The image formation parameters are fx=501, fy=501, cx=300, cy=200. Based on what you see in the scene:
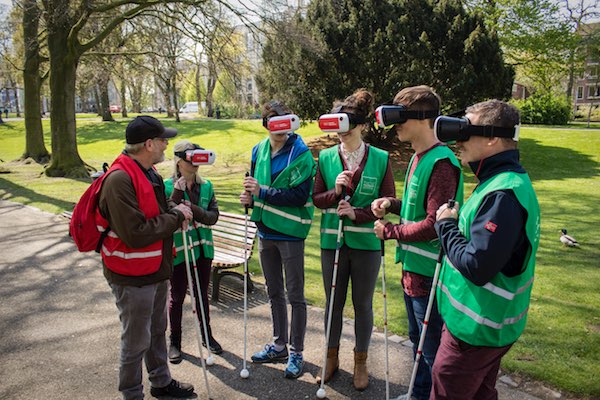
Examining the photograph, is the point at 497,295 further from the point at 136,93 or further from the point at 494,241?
the point at 136,93

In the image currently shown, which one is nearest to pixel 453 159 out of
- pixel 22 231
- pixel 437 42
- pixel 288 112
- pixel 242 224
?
pixel 288 112

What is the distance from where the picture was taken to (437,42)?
17.6 meters

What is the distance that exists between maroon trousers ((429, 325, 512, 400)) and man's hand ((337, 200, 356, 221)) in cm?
133

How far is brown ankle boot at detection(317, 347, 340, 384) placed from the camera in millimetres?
4266

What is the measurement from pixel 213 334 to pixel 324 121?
266cm

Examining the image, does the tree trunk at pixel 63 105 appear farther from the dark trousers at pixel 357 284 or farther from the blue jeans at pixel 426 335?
the blue jeans at pixel 426 335

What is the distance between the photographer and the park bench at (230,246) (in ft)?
20.4

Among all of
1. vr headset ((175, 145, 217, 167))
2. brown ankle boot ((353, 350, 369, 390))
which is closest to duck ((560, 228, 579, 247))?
brown ankle boot ((353, 350, 369, 390))

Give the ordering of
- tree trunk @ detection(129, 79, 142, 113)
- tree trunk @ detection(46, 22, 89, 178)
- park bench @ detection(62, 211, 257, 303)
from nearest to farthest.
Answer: park bench @ detection(62, 211, 257, 303)
tree trunk @ detection(46, 22, 89, 178)
tree trunk @ detection(129, 79, 142, 113)

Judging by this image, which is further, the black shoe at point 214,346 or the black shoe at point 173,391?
the black shoe at point 214,346

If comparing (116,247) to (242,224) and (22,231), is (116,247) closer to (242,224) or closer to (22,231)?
(242,224)

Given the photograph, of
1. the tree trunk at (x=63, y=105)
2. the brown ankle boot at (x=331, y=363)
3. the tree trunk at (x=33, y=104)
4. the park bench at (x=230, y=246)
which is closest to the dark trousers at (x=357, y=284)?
the brown ankle boot at (x=331, y=363)

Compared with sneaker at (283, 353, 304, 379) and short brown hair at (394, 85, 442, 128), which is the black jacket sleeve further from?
sneaker at (283, 353, 304, 379)

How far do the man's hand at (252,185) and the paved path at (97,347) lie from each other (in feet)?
5.25
